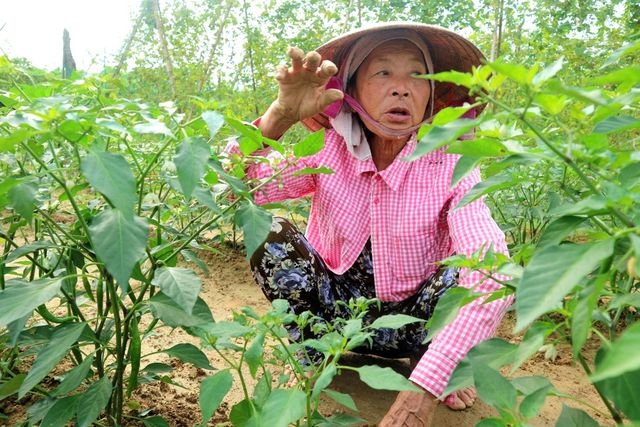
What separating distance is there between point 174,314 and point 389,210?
0.97 metres

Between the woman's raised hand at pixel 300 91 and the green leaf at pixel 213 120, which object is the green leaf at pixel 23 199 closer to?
the green leaf at pixel 213 120

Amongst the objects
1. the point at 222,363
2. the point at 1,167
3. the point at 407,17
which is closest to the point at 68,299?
the point at 1,167

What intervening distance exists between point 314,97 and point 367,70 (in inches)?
16.9

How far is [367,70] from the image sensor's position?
195cm

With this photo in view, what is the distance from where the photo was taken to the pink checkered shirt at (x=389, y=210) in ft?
6.07

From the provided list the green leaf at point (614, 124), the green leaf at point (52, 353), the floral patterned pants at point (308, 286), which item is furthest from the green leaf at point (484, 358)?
the floral patterned pants at point (308, 286)

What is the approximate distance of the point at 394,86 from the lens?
187 cm

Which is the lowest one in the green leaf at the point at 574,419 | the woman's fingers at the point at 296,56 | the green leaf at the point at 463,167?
the green leaf at the point at 574,419

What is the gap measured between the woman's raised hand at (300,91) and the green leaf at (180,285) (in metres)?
0.66

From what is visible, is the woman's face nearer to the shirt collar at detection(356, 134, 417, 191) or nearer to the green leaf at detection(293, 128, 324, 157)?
the shirt collar at detection(356, 134, 417, 191)

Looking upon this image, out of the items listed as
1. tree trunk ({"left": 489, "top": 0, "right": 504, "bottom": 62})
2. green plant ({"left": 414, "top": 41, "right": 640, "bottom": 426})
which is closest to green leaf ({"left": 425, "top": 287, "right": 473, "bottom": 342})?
green plant ({"left": 414, "top": 41, "right": 640, "bottom": 426})

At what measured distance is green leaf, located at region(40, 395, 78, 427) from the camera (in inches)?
46.0

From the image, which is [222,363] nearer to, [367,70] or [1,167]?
[1,167]

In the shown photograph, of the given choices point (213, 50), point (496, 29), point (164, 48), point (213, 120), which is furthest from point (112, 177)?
point (164, 48)
